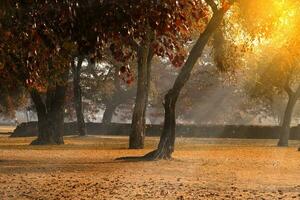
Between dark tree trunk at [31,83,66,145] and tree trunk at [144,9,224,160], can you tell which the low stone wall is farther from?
tree trunk at [144,9,224,160]

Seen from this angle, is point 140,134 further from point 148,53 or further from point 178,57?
point 178,57

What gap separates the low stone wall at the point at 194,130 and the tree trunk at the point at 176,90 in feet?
133

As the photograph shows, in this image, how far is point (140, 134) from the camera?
33312 mm

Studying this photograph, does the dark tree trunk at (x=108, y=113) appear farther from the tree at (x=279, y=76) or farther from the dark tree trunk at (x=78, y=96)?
the tree at (x=279, y=76)

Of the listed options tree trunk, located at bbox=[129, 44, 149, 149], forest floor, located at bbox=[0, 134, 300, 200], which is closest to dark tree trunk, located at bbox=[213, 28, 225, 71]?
forest floor, located at bbox=[0, 134, 300, 200]

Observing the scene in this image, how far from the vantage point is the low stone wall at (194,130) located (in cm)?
6288

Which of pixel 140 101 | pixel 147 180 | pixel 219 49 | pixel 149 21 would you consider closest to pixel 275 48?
pixel 140 101

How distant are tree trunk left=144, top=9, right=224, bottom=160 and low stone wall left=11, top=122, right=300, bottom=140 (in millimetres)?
40443

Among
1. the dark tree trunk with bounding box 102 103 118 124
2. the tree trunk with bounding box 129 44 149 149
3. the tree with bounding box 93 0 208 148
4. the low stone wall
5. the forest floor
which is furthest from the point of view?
the dark tree trunk with bounding box 102 103 118 124

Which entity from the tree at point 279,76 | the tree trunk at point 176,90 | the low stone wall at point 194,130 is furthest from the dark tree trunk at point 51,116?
the low stone wall at point 194,130

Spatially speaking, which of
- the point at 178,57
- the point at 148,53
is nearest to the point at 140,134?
the point at 148,53

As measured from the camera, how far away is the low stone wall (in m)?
62.9

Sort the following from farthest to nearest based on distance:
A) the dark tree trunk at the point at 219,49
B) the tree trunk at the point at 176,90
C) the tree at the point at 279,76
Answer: the tree at the point at 279,76
the dark tree trunk at the point at 219,49
the tree trunk at the point at 176,90

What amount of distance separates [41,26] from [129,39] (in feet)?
4.04
